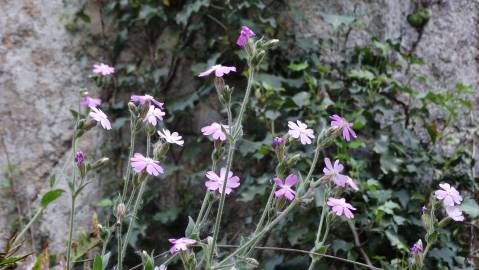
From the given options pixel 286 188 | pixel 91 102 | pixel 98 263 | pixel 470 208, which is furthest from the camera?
pixel 470 208

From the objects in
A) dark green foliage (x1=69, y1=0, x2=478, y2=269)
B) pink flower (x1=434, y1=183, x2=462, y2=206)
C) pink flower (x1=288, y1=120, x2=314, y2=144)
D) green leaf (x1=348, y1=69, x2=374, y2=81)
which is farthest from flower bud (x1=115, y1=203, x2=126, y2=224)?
green leaf (x1=348, y1=69, x2=374, y2=81)

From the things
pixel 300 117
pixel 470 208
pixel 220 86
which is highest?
pixel 220 86

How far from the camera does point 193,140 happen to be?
7.21 ft

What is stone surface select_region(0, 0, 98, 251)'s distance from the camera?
2256mm

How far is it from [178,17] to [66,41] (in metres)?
0.50

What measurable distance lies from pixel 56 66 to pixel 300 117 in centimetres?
104

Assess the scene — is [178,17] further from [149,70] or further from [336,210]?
[336,210]

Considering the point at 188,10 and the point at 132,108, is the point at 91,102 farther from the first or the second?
the point at 188,10

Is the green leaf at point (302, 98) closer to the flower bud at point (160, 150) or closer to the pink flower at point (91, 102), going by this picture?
the pink flower at point (91, 102)

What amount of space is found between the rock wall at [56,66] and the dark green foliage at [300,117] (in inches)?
3.4

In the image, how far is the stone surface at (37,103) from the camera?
7.40 feet

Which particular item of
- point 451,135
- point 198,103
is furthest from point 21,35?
point 451,135

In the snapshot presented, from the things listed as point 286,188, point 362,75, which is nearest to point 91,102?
point 286,188

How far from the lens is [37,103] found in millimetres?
2328
